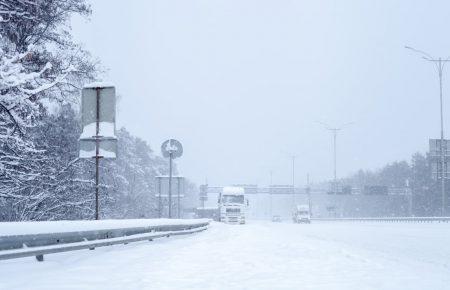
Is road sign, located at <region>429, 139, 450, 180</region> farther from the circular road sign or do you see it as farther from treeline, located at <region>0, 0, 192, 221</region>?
treeline, located at <region>0, 0, 192, 221</region>

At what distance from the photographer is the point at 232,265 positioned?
10523 millimetres

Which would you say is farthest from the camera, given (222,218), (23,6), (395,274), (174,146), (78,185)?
(222,218)

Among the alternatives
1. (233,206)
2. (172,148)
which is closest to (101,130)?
(172,148)

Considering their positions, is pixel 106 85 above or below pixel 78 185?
above

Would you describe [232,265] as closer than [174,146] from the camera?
Yes

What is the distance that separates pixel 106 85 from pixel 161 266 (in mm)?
7503

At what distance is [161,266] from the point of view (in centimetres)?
1034

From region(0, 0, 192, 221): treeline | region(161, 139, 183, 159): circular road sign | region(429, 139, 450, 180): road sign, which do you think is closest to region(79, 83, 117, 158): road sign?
region(0, 0, 192, 221): treeline

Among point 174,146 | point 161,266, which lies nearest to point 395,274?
point 161,266

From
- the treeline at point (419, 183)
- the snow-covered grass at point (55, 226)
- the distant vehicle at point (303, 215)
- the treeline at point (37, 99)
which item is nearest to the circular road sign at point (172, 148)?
the treeline at point (37, 99)

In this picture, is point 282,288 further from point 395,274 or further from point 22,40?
point 22,40

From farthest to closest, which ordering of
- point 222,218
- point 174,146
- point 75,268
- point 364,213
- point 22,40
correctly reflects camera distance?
point 364,213, point 222,218, point 174,146, point 22,40, point 75,268

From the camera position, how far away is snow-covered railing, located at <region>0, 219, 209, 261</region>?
951 cm

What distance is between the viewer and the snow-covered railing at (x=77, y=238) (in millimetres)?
9515
